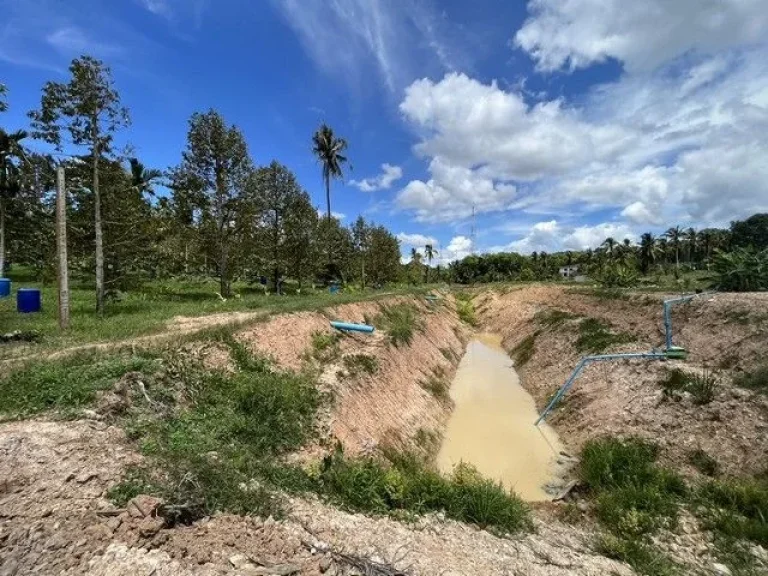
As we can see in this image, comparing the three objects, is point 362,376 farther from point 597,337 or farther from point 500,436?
point 597,337

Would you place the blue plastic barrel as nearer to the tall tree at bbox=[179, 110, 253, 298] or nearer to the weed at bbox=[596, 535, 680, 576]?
the tall tree at bbox=[179, 110, 253, 298]

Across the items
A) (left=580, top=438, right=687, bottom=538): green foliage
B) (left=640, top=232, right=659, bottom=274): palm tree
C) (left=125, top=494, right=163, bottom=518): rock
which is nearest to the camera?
(left=125, top=494, right=163, bottom=518): rock

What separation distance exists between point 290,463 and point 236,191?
24.0 meters

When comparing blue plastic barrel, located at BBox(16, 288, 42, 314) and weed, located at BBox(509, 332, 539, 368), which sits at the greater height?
blue plastic barrel, located at BBox(16, 288, 42, 314)

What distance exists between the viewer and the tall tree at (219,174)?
90.8ft

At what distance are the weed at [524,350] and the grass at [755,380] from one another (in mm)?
14719

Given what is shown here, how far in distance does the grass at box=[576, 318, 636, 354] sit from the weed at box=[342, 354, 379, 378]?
12.2m

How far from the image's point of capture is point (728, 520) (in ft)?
28.6

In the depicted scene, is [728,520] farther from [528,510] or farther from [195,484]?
[195,484]

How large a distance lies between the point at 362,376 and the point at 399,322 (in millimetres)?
11026

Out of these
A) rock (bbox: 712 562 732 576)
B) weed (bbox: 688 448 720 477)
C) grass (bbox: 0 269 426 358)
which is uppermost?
grass (bbox: 0 269 426 358)

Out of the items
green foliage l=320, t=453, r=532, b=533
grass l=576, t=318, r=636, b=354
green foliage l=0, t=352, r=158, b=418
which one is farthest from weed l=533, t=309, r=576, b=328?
green foliage l=0, t=352, r=158, b=418

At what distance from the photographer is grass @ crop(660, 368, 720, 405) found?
13297 millimetres

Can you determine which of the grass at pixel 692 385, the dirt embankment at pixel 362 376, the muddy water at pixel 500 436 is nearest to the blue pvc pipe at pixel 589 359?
the muddy water at pixel 500 436
